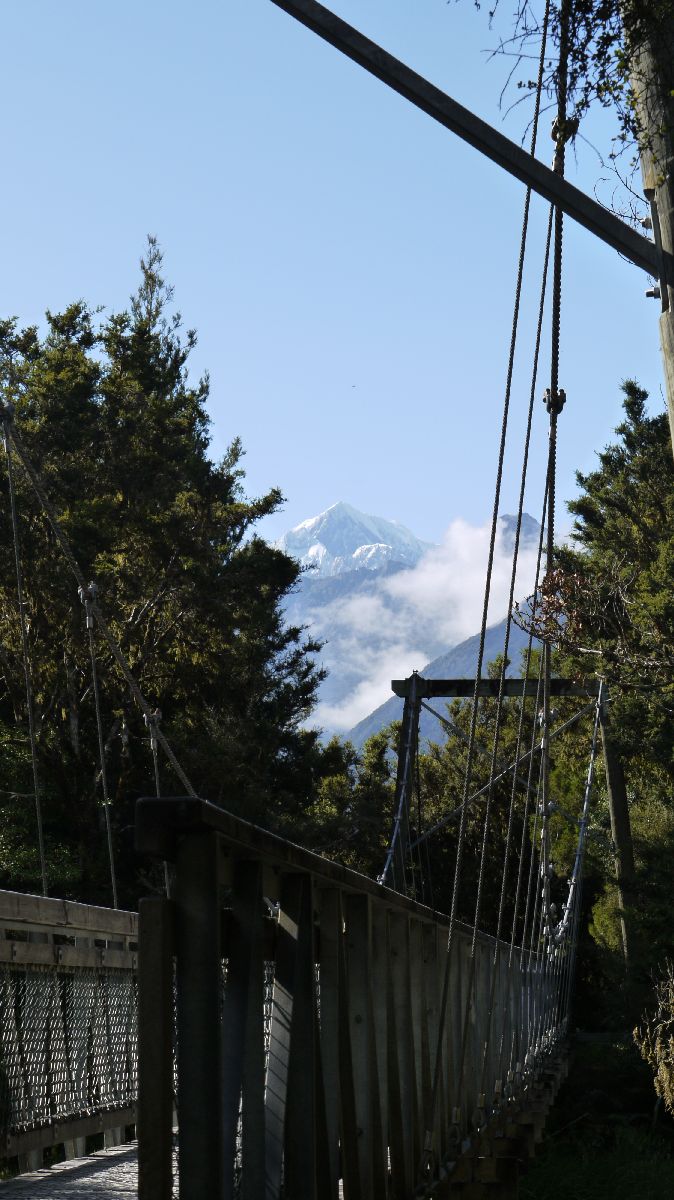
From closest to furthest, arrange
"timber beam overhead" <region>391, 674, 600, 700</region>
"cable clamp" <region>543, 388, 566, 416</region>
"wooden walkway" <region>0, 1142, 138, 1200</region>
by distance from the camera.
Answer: "wooden walkway" <region>0, 1142, 138, 1200</region> < "cable clamp" <region>543, 388, 566, 416</region> < "timber beam overhead" <region>391, 674, 600, 700</region>

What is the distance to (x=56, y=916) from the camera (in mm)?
5555

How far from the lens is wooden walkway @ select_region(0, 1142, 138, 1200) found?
432 centimetres

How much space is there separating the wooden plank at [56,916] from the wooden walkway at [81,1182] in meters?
0.77

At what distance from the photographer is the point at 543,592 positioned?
1130 centimetres

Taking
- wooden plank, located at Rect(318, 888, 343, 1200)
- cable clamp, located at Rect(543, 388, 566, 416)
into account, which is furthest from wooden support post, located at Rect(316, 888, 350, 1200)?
cable clamp, located at Rect(543, 388, 566, 416)

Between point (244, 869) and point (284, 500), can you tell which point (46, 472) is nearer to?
point (284, 500)

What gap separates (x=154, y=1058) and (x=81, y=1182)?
2.86 m

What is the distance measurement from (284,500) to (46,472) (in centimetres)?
577

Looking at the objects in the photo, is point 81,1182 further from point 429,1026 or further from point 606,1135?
point 606,1135

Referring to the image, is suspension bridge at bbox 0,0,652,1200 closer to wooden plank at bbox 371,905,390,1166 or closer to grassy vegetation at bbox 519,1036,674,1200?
wooden plank at bbox 371,905,390,1166

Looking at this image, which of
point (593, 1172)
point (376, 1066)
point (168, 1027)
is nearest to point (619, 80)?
point (376, 1066)

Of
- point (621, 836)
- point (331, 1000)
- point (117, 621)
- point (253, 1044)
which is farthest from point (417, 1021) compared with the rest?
point (117, 621)

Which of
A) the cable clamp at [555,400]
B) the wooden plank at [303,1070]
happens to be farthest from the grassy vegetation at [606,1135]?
the wooden plank at [303,1070]

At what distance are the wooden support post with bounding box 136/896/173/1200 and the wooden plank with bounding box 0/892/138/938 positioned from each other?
2.98 meters
